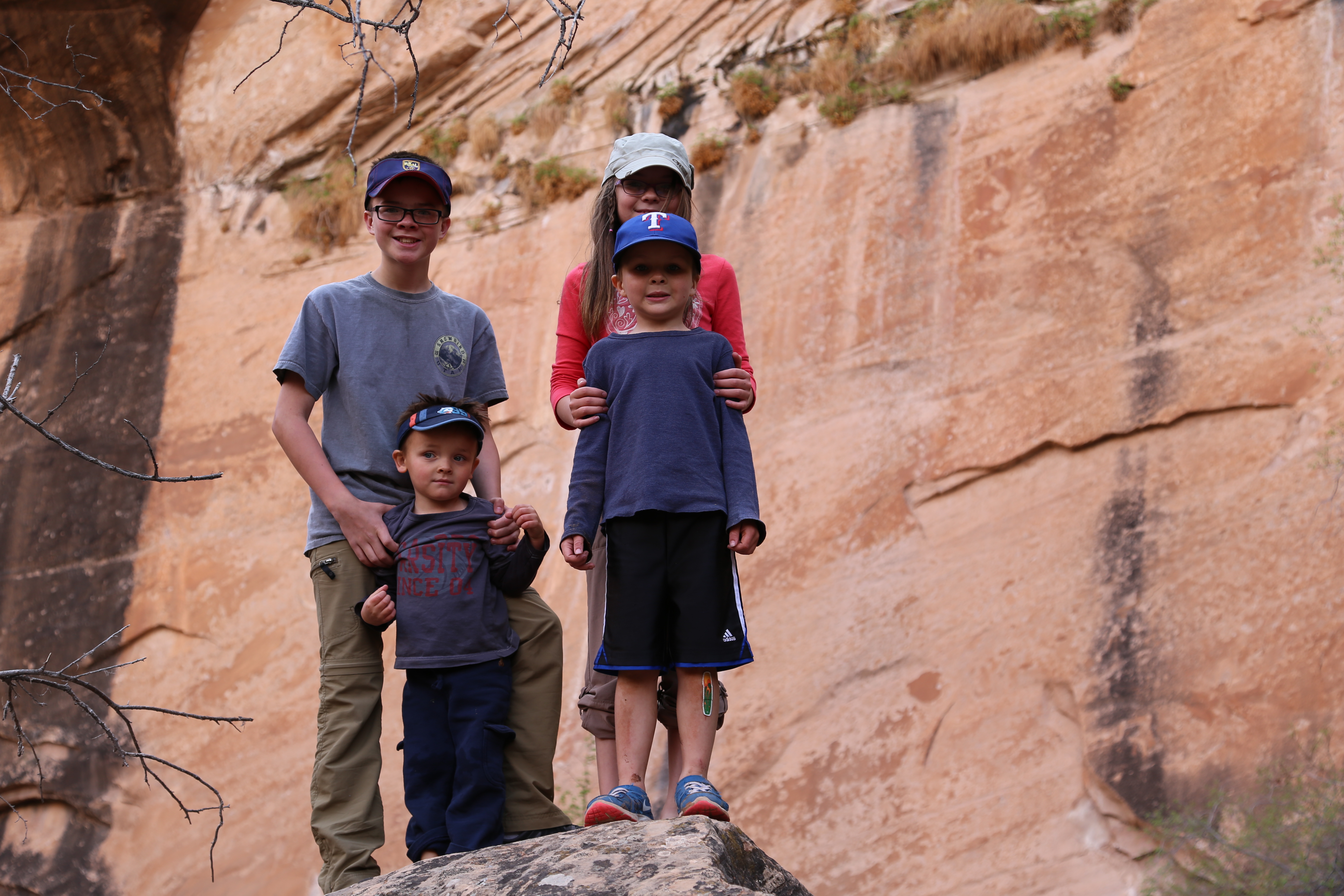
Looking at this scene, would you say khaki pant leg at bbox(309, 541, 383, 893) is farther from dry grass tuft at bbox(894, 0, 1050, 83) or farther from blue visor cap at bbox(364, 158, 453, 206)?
dry grass tuft at bbox(894, 0, 1050, 83)

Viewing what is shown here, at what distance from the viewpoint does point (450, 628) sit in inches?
102

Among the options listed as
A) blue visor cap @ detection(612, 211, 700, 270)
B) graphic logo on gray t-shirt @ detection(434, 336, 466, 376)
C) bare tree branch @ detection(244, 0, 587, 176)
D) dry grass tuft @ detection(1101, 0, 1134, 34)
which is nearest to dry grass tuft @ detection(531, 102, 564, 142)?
bare tree branch @ detection(244, 0, 587, 176)

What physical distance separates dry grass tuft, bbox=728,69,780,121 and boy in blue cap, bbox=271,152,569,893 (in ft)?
11.6

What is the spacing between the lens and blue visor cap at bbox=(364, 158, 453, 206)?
9.37 ft

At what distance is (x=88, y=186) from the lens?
744cm

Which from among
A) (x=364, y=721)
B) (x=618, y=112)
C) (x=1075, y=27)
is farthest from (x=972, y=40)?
(x=364, y=721)

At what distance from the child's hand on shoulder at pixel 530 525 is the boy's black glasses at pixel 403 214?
29.4 inches

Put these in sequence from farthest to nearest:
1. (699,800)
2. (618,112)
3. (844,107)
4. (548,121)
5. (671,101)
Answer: (548,121)
(618,112)
(671,101)
(844,107)
(699,800)

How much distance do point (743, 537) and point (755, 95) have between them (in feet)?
13.8

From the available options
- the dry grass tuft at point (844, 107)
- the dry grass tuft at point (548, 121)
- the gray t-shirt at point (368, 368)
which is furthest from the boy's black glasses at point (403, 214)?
the dry grass tuft at point (548, 121)

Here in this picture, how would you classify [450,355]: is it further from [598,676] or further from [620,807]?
[620,807]

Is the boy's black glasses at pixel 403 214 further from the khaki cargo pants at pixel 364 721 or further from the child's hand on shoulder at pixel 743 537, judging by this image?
the child's hand on shoulder at pixel 743 537

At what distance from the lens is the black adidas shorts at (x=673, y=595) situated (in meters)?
2.47

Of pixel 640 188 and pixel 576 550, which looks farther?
pixel 640 188
